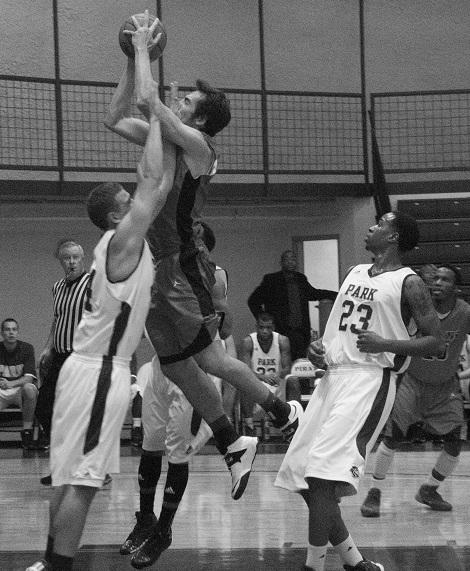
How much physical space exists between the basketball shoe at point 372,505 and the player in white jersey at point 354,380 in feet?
5.96

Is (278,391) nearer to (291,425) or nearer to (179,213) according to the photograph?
(291,425)

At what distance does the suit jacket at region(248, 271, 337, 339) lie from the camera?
38.0 ft

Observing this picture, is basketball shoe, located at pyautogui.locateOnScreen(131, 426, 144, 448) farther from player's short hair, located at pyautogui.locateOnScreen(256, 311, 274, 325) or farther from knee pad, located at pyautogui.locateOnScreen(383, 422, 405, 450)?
knee pad, located at pyautogui.locateOnScreen(383, 422, 405, 450)

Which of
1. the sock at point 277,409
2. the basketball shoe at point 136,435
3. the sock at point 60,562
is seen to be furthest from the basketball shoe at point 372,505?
the basketball shoe at point 136,435

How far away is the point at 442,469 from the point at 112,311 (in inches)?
142

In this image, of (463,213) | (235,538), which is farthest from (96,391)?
(463,213)

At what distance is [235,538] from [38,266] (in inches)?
285

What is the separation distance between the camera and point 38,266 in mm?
12781

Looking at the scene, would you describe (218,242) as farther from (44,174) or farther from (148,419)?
(148,419)

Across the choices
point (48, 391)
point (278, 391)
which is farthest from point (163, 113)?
point (278, 391)

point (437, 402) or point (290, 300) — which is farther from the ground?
point (290, 300)

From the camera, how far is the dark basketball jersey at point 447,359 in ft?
24.4

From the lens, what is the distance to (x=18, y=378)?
10500 mm

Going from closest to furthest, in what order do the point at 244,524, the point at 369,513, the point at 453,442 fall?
the point at 244,524
the point at 369,513
the point at 453,442
